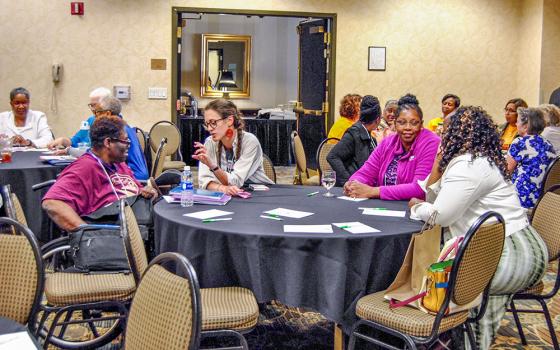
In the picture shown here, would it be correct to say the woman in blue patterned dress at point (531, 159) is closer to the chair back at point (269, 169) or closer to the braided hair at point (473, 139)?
the chair back at point (269, 169)

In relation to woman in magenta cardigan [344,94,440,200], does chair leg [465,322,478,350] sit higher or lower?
lower

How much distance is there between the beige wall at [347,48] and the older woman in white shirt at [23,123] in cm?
181

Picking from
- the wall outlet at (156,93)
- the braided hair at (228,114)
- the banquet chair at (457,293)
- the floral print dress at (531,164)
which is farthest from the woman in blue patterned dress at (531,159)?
the wall outlet at (156,93)

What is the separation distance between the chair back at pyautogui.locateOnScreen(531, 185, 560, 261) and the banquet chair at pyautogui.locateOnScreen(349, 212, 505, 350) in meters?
0.79

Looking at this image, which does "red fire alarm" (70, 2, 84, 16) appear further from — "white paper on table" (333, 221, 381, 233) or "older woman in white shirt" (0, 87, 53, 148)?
"white paper on table" (333, 221, 381, 233)

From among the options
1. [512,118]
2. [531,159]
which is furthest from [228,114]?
[512,118]

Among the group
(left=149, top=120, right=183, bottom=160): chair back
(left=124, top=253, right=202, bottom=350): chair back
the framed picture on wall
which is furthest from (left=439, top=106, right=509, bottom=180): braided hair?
the framed picture on wall

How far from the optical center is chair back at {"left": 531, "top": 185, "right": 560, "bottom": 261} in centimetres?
347

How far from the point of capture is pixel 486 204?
3.17m

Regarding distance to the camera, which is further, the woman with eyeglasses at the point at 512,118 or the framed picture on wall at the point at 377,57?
the framed picture on wall at the point at 377,57

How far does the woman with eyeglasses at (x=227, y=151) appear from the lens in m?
4.18

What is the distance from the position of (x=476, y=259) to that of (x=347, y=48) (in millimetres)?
6981

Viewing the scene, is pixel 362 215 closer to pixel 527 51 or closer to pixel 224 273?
pixel 224 273

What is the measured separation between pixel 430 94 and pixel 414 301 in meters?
7.23
